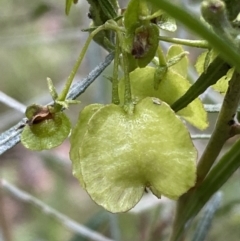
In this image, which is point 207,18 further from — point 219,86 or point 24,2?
point 24,2

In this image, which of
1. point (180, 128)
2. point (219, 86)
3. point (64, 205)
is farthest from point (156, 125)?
point (64, 205)

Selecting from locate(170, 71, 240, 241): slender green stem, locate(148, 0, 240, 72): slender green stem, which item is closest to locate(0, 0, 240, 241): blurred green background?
locate(170, 71, 240, 241): slender green stem

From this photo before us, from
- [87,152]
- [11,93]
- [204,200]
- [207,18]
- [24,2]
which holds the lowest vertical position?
[11,93]

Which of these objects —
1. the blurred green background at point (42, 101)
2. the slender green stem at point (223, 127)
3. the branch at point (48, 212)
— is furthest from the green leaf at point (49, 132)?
the blurred green background at point (42, 101)

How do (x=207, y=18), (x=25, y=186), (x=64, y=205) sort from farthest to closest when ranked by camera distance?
(x=25, y=186), (x=64, y=205), (x=207, y=18)

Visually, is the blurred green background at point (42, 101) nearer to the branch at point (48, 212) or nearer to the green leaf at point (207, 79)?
the branch at point (48, 212)

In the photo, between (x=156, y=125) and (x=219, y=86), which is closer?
(x=156, y=125)

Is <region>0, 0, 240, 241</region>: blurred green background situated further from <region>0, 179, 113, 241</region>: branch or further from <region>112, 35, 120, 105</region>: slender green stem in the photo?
<region>112, 35, 120, 105</region>: slender green stem

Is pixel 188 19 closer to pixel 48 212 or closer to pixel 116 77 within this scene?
pixel 116 77
